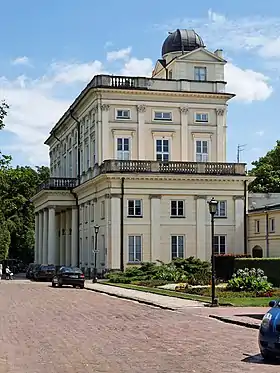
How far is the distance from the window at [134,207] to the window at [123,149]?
5.50 m

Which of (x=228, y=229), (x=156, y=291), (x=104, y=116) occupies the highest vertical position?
(x=104, y=116)

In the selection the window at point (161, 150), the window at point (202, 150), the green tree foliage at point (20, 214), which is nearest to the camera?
the window at point (161, 150)

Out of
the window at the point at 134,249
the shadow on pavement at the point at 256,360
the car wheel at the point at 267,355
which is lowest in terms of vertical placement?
the shadow on pavement at the point at 256,360

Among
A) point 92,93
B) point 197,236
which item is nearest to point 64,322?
point 197,236

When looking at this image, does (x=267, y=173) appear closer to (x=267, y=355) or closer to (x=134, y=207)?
(x=134, y=207)

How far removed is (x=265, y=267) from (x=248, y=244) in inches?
775

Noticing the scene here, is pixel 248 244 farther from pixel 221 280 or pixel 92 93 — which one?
pixel 92 93

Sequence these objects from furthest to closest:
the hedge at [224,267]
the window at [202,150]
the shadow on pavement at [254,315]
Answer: the window at [202,150]
the hedge at [224,267]
the shadow on pavement at [254,315]

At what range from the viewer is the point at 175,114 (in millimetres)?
63938

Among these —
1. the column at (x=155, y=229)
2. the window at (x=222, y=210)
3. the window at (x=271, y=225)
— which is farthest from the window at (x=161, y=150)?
the window at (x=271, y=225)

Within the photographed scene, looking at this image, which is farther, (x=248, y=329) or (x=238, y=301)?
(x=238, y=301)

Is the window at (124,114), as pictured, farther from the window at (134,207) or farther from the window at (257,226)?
the window at (257,226)

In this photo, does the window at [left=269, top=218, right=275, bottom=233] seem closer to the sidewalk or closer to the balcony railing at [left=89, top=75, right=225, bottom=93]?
the balcony railing at [left=89, top=75, right=225, bottom=93]

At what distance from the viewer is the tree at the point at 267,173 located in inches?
3433
